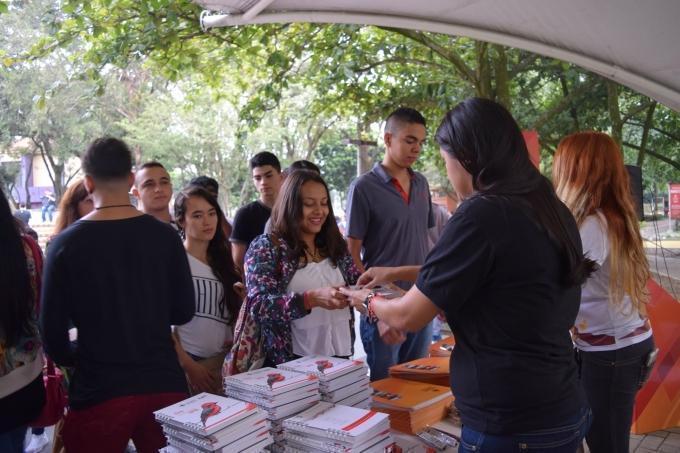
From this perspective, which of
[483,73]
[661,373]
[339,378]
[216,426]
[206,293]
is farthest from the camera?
[483,73]

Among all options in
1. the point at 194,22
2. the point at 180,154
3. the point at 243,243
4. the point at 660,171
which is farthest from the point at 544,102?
the point at 180,154

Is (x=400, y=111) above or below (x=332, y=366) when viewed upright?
above

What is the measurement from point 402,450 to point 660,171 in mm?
11385

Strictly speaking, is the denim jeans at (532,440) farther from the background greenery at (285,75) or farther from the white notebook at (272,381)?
the background greenery at (285,75)

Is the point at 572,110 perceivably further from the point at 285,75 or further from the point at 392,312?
the point at 392,312

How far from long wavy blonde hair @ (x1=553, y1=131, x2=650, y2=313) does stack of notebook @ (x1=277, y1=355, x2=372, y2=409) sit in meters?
1.00

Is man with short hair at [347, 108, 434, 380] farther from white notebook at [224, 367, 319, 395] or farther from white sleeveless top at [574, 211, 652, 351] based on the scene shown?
white notebook at [224, 367, 319, 395]

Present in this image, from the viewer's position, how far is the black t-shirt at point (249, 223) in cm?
380

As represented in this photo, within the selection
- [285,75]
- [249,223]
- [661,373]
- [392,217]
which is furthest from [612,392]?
[285,75]

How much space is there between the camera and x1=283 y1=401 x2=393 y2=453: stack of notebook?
1.57 meters

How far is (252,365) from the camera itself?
2287 mm

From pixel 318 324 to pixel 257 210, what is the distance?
1.63 m

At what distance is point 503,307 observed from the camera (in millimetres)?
1369

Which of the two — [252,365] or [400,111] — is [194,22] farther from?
[252,365]
